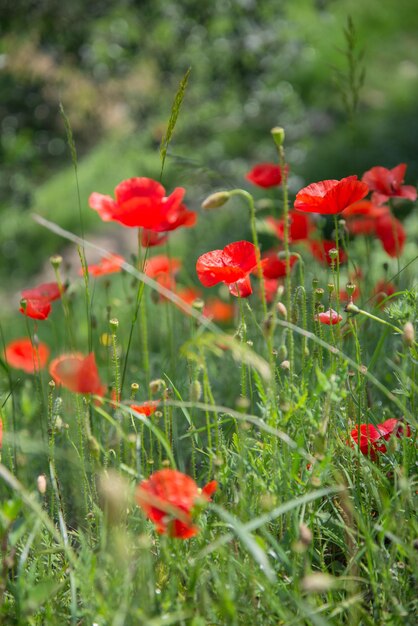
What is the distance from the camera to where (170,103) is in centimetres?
540

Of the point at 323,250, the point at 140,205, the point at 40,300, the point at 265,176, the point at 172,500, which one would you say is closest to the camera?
the point at 172,500

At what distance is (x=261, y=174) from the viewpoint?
220 centimetres

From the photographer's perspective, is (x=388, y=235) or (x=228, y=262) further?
(x=388, y=235)

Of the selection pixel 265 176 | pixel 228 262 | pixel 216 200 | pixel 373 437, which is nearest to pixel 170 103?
pixel 265 176

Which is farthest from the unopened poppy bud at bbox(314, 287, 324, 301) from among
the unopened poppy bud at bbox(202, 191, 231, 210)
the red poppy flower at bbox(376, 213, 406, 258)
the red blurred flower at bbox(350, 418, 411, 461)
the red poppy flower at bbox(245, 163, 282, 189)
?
the red poppy flower at bbox(376, 213, 406, 258)

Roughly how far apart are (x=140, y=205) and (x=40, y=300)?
460mm

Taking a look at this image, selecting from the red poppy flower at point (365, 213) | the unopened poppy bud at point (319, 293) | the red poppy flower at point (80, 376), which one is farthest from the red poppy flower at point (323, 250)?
the red poppy flower at point (80, 376)

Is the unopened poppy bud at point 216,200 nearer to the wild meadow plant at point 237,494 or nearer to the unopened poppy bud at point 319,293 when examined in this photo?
the wild meadow plant at point 237,494

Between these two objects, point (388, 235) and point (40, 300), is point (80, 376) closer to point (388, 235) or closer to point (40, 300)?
point (40, 300)

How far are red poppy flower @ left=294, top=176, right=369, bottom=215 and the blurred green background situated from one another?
254cm

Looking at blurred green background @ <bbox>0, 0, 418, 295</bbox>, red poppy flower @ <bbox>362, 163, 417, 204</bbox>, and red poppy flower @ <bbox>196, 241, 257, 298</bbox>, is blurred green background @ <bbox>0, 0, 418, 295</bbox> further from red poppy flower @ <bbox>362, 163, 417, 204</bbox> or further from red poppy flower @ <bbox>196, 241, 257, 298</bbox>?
red poppy flower @ <bbox>196, 241, 257, 298</bbox>

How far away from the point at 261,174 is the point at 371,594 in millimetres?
1188

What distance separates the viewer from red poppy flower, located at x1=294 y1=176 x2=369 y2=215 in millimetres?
1434

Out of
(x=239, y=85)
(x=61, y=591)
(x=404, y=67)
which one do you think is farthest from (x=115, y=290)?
(x=404, y=67)
